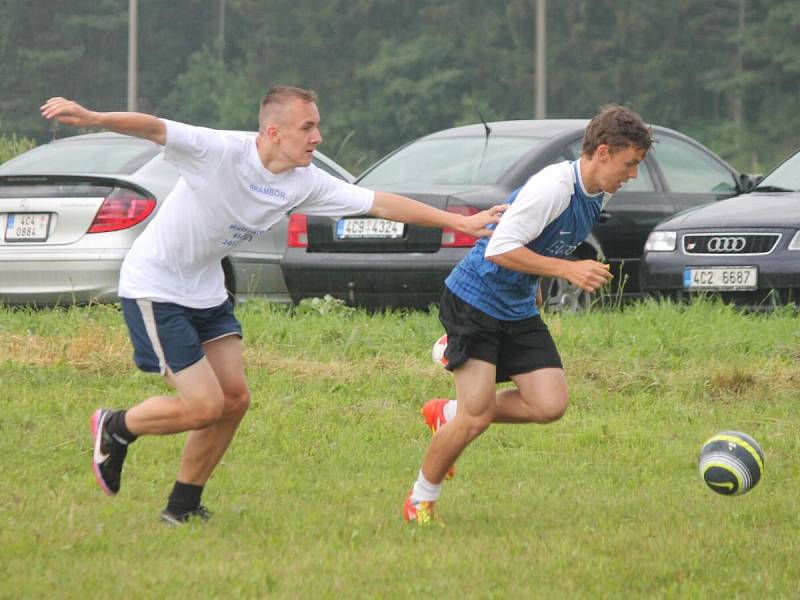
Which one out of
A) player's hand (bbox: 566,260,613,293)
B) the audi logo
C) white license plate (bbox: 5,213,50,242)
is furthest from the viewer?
→ the audi logo

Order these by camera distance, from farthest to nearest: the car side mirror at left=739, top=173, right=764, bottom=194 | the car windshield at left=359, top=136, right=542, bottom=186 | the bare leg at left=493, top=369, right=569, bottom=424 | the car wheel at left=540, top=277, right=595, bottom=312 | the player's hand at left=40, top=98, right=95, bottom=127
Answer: the car side mirror at left=739, top=173, right=764, bottom=194
the car windshield at left=359, top=136, right=542, bottom=186
the car wheel at left=540, top=277, right=595, bottom=312
the bare leg at left=493, top=369, right=569, bottom=424
the player's hand at left=40, top=98, right=95, bottom=127

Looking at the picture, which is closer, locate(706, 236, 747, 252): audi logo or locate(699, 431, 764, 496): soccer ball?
locate(699, 431, 764, 496): soccer ball

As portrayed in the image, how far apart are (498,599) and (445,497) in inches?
67.0

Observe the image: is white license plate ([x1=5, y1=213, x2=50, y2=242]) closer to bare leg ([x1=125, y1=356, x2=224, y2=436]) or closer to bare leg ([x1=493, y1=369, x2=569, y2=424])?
bare leg ([x1=125, y1=356, x2=224, y2=436])

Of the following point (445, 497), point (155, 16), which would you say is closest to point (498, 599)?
point (445, 497)

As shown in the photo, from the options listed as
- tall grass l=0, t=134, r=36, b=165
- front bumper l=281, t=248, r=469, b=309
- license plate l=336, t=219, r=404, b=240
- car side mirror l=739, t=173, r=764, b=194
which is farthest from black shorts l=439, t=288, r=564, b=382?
tall grass l=0, t=134, r=36, b=165

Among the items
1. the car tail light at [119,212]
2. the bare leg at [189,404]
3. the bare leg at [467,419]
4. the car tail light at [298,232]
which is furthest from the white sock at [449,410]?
the car tail light at [298,232]

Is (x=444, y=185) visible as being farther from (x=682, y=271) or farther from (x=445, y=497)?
(x=445, y=497)

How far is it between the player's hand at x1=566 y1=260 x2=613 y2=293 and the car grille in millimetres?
5431

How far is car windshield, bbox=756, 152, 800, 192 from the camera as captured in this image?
1179 centimetres

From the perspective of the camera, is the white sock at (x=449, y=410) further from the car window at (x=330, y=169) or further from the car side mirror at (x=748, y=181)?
the car side mirror at (x=748, y=181)

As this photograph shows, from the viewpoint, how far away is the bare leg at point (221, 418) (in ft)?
19.6

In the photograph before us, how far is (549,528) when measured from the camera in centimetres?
584

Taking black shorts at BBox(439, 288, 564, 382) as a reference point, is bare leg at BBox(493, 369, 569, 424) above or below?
below
